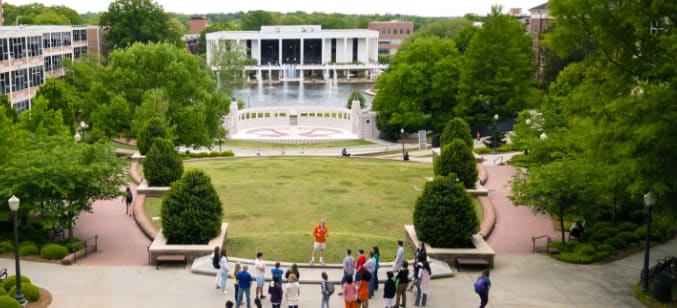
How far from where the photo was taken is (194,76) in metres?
60.8

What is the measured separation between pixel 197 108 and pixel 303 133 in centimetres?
2555

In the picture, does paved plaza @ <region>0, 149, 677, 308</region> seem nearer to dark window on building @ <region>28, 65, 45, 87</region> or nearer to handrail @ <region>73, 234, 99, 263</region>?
handrail @ <region>73, 234, 99, 263</region>

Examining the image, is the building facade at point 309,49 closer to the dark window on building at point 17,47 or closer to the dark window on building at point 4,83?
the dark window on building at point 17,47

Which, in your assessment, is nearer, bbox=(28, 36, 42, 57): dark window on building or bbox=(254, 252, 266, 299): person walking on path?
bbox=(254, 252, 266, 299): person walking on path

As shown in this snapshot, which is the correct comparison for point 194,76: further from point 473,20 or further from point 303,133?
point 473,20

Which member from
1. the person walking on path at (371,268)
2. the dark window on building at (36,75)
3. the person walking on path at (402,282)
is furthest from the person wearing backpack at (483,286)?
the dark window on building at (36,75)

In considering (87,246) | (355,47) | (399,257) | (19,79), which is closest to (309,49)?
(355,47)

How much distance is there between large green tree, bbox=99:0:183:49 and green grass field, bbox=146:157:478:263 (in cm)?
6804

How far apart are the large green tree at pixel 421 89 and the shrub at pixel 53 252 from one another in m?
53.2

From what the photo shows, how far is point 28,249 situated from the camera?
25.8m

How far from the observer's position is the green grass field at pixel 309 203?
1059 inches

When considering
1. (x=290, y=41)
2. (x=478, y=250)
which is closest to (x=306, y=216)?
(x=478, y=250)

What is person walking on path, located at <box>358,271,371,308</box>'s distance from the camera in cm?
1969

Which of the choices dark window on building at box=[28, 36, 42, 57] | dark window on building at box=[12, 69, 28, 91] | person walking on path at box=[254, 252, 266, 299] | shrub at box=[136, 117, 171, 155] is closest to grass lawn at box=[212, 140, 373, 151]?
dark window on building at box=[12, 69, 28, 91]
